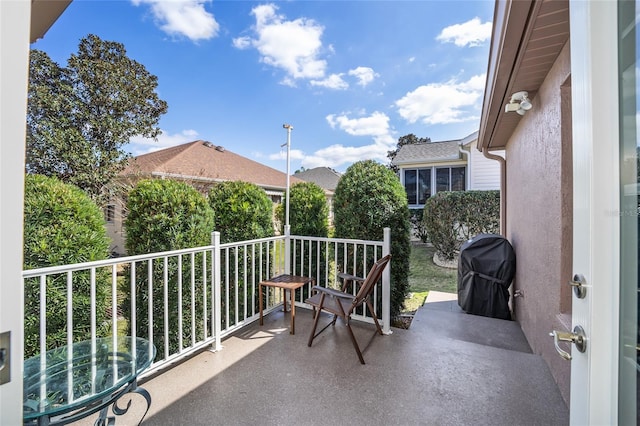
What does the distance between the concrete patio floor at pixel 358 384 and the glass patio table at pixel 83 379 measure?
0.55 m

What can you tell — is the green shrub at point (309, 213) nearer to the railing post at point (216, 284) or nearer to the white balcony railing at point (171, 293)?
the white balcony railing at point (171, 293)

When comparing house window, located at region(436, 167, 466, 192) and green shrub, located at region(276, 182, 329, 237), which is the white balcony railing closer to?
green shrub, located at region(276, 182, 329, 237)

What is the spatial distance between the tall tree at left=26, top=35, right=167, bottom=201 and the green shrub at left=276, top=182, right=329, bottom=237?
6979 mm

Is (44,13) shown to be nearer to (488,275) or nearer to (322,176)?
(488,275)

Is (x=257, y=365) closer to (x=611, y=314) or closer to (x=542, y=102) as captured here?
(x=611, y=314)

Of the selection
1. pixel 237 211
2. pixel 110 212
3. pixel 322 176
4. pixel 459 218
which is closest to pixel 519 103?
pixel 237 211

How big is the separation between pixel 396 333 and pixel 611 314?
2.65m

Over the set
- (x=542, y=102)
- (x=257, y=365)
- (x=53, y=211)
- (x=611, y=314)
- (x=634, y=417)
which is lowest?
(x=257, y=365)

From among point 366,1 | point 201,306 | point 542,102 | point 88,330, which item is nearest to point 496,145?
point 542,102

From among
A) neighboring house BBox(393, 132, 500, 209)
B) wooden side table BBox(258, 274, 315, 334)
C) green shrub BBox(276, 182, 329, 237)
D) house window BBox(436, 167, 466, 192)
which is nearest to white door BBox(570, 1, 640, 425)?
wooden side table BBox(258, 274, 315, 334)

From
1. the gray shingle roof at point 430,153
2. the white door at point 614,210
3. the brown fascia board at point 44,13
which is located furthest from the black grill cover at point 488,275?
the gray shingle roof at point 430,153

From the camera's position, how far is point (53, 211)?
219 centimetres

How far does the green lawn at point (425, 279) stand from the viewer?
197 inches

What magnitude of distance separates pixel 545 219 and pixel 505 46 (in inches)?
60.7
